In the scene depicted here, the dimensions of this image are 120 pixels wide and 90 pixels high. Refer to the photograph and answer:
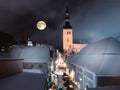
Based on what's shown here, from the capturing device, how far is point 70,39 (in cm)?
10394

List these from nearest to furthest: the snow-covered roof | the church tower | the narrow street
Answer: the snow-covered roof → the narrow street → the church tower

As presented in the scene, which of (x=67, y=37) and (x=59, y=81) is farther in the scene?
(x=67, y=37)

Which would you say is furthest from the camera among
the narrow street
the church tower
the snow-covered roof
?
the church tower

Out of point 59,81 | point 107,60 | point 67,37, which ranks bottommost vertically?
point 59,81

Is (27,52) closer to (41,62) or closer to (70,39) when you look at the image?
(41,62)

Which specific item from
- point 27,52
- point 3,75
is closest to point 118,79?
point 3,75

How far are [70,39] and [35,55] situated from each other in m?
66.9

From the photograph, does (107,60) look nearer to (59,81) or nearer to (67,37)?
(59,81)

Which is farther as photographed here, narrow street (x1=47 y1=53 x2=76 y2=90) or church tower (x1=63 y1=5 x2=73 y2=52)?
church tower (x1=63 y1=5 x2=73 y2=52)

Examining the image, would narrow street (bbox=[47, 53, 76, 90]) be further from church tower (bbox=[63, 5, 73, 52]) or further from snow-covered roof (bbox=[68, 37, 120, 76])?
church tower (bbox=[63, 5, 73, 52])

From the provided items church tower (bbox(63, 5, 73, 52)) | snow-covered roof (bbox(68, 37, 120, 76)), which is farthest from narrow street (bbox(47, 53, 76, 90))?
church tower (bbox(63, 5, 73, 52))

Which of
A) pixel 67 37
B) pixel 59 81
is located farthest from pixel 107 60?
pixel 67 37

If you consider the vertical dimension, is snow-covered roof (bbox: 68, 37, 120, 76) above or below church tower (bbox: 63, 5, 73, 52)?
below

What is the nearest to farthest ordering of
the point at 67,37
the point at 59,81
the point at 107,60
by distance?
1. the point at 107,60
2. the point at 59,81
3. the point at 67,37
